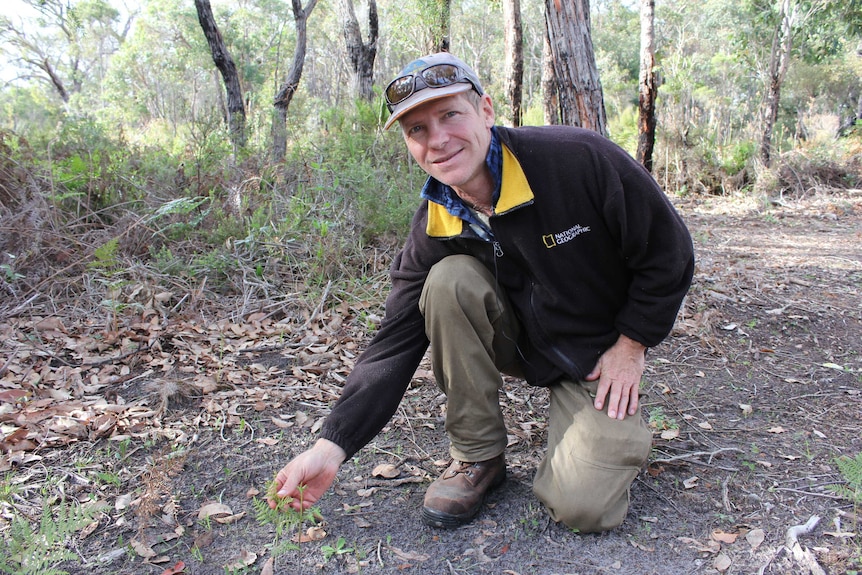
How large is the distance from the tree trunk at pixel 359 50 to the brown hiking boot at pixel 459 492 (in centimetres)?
712

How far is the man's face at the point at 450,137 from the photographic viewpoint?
6.25 ft

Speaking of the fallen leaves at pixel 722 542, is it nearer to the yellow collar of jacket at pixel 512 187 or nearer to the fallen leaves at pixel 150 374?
the yellow collar of jacket at pixel 512 187

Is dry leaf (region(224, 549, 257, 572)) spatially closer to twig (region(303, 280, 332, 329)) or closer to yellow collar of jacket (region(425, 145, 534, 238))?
yellow collar of jacket (region(425, 145, 534, 238))

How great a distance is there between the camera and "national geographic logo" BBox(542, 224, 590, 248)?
195 cm

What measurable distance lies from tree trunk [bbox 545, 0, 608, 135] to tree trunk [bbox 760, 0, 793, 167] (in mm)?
7052

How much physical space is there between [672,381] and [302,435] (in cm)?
183

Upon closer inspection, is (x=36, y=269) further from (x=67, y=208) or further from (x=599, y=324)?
(x=599, y=324)

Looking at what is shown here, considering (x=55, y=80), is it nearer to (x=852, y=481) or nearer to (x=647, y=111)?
(x=647, y=111)

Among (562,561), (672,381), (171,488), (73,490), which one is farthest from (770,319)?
(73,490)

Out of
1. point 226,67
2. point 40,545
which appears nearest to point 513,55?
point 226,67

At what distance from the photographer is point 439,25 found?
7.72 metres

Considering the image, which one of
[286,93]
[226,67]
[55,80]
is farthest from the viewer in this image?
[55,80]

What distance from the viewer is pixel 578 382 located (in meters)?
2.15

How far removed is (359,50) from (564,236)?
7.47m
